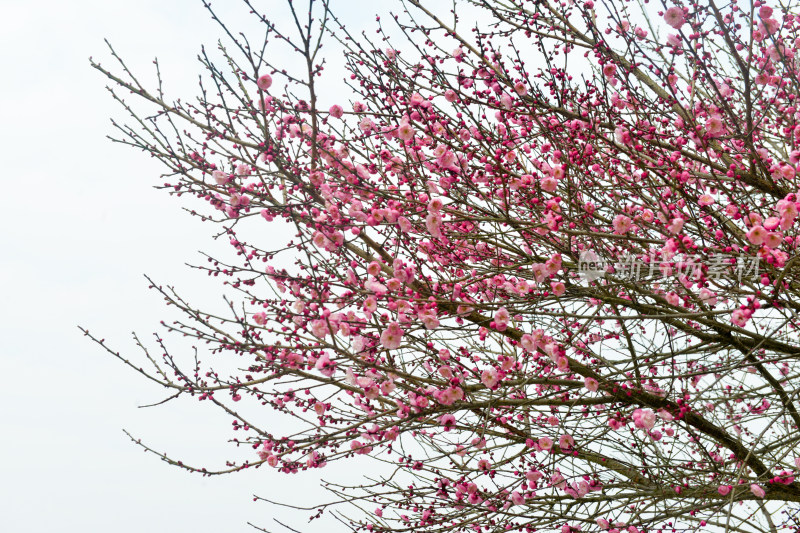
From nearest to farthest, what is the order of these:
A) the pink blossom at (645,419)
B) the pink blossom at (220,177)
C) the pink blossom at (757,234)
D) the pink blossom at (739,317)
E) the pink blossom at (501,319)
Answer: the pink blossom at (757,234)
the pink blossom at (739,317)
the pink blossom at (501,319)
the pink blossom at (645,419)
the pink blossom at (220,177)

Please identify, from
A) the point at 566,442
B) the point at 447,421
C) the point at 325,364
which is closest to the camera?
the point at 325,364

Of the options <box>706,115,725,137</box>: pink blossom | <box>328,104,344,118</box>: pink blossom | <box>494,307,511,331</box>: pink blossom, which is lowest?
<box>494,307,511,331</box>: pink blossom

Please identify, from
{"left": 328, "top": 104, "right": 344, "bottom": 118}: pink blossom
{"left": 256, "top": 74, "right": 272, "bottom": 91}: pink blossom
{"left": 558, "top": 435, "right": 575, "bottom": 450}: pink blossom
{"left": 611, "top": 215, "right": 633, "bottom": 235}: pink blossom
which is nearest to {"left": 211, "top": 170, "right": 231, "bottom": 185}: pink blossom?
{"left": 256, "top": 74, "right": 272, "bottom": 91}: pink blossom

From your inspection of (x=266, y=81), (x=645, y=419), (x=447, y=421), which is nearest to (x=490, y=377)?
(x=447, y=421)

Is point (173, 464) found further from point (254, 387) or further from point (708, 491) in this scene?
point (708, 491)

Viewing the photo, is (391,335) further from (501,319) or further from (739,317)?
(739,317)

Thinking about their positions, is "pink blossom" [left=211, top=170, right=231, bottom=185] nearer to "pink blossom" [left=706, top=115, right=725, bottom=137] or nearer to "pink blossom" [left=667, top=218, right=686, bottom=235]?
"pink blossom" [left=667, top=218, right=686, bottom=235]

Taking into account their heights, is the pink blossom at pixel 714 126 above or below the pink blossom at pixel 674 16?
below

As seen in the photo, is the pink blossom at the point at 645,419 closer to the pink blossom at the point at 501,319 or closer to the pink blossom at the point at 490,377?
the pink blossom at the point at 490,377

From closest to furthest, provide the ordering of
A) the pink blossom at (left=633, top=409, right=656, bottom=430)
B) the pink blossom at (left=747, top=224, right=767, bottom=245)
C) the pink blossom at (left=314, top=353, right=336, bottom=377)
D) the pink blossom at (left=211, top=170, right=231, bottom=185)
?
the pink blossom at (left=747, top=224, right=767, bottom=245), the pink blossom at (left=314, top=353, right=336, bottom=377), the pink blossom at (left=633, top=409, right=656, bottom=430), the pink blossom at (left=211, top=170, right=231, bottom=185)

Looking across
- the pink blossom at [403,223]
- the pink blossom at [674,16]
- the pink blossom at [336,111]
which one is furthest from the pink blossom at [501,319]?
the pink blossom at [674,16]

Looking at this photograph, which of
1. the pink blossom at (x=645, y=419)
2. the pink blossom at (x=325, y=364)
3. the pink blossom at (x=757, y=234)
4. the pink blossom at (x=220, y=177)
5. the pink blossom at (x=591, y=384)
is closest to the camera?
the pink blossom at (x=757, y=234)

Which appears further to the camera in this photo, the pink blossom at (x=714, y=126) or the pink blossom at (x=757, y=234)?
the pink blossom at (x=714, y=126)

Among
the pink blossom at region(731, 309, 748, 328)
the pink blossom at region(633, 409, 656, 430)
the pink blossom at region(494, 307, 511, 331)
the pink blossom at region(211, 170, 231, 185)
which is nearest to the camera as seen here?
the pink blossom at region(731, 309, 748, 328)
